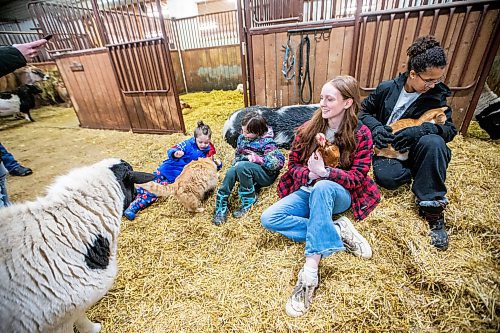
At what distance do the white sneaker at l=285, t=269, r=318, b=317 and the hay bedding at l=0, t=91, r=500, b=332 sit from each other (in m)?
0.05

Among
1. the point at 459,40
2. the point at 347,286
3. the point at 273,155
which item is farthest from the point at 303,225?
the point at 459,40

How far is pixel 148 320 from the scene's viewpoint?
1.78 m

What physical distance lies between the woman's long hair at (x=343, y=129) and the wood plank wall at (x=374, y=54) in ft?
8.77

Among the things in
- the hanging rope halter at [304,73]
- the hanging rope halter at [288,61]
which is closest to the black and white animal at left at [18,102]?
the hanging rope halter at [288,61]

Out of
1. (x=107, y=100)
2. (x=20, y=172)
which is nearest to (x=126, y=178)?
(x=20, y=172)

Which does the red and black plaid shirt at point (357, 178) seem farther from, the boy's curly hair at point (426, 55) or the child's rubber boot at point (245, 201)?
the boy's curly hair at point (426, 55)

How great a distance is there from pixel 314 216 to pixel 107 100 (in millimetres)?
6753

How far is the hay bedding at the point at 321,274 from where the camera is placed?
1628 millimetres

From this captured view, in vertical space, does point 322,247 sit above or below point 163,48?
below

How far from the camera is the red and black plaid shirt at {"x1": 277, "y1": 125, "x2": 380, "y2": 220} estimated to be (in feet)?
6.31

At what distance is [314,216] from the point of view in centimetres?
179

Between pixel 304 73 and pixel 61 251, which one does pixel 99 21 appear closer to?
pixel 304 73

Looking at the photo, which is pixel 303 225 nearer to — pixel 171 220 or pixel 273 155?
pixel 273 155

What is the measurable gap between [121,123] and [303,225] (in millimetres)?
6265
